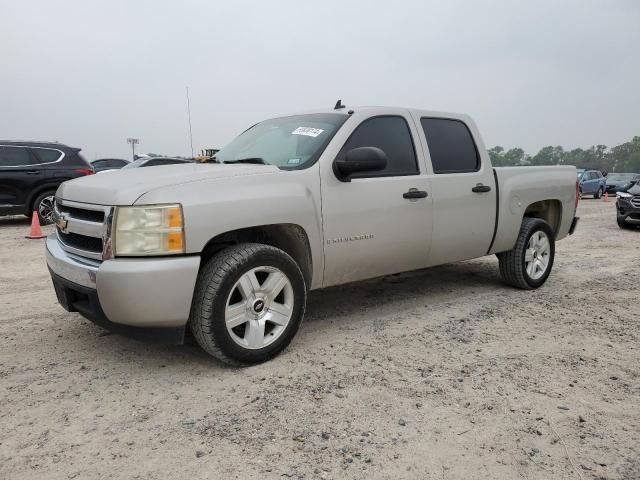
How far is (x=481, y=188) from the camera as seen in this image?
4.78 meters

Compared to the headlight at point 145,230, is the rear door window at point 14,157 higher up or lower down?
higher up

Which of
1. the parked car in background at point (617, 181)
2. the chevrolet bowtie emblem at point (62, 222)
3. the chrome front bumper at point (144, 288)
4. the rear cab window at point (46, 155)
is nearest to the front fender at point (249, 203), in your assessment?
the chrome front bumper at point (144, 288)

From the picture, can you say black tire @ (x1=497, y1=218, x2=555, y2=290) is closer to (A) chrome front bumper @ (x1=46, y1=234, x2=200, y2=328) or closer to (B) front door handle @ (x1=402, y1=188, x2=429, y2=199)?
(B) front door handle @ (x1=402, y1=188, x2=429, y2=199)

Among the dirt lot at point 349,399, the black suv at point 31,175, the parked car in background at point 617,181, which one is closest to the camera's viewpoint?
the dirt lot at point 349,399

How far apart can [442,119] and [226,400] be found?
321 centimetres

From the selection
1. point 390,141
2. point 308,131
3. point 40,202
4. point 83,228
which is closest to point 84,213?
point 83,228

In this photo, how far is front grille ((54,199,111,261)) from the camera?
3.03 metres

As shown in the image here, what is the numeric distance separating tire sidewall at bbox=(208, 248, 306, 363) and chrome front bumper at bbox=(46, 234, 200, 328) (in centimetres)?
18

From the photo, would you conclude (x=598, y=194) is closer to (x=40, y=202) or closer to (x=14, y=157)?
(x=40, y=202)

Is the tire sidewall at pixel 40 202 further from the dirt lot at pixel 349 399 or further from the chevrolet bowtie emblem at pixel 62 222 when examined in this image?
the chevrolet bowtie emblem at pixel 62 222

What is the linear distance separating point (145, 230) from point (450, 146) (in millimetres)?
2952

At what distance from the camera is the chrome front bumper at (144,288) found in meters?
2.87

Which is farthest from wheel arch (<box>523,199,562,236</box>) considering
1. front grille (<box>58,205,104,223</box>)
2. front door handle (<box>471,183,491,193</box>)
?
front grille (<box>58,205,104,223</box>)

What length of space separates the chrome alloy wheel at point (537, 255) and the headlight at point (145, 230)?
12.5 ft
